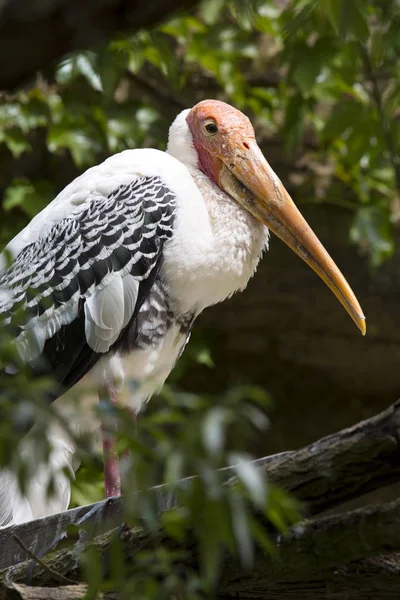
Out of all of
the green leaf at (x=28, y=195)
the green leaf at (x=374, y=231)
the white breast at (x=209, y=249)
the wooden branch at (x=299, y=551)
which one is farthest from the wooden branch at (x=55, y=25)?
the green leaf at (x=374, y=231)

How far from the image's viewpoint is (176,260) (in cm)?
275

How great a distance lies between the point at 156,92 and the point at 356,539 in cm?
350

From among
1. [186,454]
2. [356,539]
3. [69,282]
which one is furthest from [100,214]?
[186,454]

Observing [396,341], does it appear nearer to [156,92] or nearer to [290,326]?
[290,326]

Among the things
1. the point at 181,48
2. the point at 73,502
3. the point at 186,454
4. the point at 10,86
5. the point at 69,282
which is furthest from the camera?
the point at 181,48

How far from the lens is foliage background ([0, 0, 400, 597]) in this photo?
3.81 metres

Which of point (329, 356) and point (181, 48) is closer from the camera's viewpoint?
point (181, 48)

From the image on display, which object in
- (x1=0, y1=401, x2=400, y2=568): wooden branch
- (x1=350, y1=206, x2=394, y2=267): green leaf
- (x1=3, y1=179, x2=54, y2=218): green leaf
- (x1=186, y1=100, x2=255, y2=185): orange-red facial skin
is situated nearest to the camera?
(x1=0, y1=401, x2=400, y2=568): wooden branch

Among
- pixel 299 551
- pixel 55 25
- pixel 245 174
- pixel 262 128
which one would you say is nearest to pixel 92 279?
pixel 245 174

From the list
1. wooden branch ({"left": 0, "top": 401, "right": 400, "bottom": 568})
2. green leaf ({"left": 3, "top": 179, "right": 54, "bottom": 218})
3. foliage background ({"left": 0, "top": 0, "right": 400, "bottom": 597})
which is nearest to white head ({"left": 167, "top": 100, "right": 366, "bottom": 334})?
foliage background ({"left": 0, "top": 0, "right": 400, "bottom": 597})

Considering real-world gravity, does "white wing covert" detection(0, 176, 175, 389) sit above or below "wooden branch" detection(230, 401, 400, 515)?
below

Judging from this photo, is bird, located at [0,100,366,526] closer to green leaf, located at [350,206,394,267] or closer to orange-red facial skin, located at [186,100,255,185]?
orange-red facial skin, located at [186,100,255,185]

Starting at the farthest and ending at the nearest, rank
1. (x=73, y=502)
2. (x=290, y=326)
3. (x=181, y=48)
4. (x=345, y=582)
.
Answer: (x=290, y=326) < (x=181, y=48) < (x=73, y=502) < (x=345, y=582)

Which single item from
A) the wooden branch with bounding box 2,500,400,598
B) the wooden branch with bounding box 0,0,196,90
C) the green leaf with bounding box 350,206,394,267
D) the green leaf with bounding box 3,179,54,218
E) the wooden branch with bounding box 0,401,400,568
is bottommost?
the green leaf with bounding box 350,206,394,267
